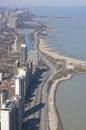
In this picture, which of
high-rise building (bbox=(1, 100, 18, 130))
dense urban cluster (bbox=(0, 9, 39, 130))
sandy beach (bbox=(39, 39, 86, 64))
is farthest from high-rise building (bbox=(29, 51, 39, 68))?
high-rise building (bbox=(1, 100, 18, 130))

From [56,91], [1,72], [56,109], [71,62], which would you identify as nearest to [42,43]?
[71,62]

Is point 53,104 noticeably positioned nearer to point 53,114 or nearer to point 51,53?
point 53,114

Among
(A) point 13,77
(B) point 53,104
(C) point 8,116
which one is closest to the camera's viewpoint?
(C) point 8,116

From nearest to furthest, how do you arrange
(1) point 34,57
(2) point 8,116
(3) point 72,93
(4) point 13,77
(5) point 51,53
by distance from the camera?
(2) point 8,116 < (3) point 72,93 < (4) point 13,77 < (1) point 34,57 < (5) point 51,53

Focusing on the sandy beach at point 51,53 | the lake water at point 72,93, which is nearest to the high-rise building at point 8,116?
the lake water at point 72,93

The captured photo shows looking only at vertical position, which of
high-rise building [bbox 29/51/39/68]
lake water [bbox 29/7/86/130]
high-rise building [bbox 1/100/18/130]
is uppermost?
high-rise building [bbox 1/100/18/130]

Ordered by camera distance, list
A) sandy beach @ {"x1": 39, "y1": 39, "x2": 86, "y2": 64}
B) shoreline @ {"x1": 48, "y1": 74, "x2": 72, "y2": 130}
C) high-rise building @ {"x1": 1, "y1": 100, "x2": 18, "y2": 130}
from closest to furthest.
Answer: high-rise building @ {"x1": 1, "y1": 100, "x2": 18, "y2": 130} < shoreline @ {"x1": 48, "y1": 74, "x2": 72, "y2": 130} < sandy beach @ {"x1": 39, "y1": 39, "x2": 86, "y2": 64}

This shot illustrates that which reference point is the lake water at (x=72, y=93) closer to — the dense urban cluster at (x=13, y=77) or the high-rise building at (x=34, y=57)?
the dense urban cluster at (x=13, y=77)

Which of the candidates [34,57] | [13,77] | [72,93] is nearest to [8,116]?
[72,93]

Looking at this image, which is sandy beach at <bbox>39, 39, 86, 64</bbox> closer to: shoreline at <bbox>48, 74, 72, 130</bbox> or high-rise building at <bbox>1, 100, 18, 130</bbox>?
shoreline at <bbox>48, 74, 72, 130</bbox>
